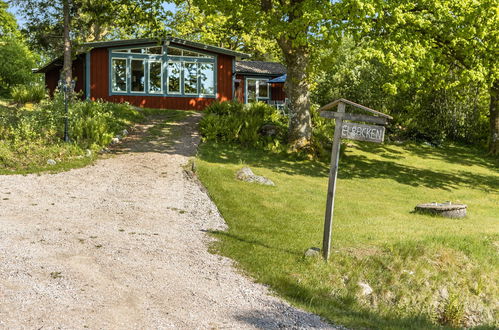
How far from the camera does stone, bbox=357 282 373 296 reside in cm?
885

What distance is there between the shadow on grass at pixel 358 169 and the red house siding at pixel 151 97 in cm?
1011

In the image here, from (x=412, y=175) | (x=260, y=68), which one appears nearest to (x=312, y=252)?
(x=412, y=175)

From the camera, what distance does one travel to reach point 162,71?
30.1 meters

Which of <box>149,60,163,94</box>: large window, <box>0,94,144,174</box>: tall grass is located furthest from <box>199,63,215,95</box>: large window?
<box>0,94,144,174</box>: tall grass

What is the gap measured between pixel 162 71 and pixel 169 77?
559 millimetres

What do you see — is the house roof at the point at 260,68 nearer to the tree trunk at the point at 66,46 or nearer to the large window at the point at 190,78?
Result: the large window at the point at 190,78

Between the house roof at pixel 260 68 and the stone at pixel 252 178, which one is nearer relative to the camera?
the stone at pixel 252 178

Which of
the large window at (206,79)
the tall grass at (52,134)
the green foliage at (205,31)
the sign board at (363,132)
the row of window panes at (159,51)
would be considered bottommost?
the tall grass at (52,134)

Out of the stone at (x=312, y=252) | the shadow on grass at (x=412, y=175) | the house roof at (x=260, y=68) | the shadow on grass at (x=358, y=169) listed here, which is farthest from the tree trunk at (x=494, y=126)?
the stone at (x=312, y=252)

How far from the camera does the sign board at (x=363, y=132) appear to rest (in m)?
8.89

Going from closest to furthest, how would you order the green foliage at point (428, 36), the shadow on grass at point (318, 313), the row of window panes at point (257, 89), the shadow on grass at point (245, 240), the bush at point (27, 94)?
the shadow on grass at point (318, 313), the shadow on grass at point (245, 240), the green foliage at point (428, 36), the bush at point (27, 94), the row of window panes at point (257, 89)

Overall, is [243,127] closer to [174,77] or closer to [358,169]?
[358,169]

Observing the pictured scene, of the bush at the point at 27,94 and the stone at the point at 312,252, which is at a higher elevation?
the bush at the point at 27,94

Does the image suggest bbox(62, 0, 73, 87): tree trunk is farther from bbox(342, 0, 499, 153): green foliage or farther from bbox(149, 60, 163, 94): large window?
bbox(342, 0, 499, 153): green foliage
